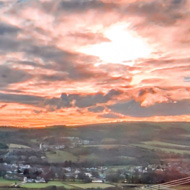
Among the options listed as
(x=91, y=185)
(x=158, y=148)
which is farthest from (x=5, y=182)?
Result: (x=158, y=148)

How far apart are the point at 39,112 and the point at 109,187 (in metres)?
1.32

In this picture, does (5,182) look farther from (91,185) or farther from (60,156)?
(91,185)

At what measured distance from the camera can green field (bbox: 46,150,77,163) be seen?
23.0 ft

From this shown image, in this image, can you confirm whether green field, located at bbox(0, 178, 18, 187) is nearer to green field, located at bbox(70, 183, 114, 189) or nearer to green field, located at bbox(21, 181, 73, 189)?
green field, located at bbox(21, 181, 73, 189)

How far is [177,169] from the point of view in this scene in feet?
22.9

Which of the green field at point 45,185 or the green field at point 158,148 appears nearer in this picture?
the green field at point 45,185

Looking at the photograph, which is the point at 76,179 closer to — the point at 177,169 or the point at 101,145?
the point at 101,145

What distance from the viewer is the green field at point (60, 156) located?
7.00m

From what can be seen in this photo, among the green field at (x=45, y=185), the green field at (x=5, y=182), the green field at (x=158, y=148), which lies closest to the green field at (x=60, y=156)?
the green field at (x=45, y=185)

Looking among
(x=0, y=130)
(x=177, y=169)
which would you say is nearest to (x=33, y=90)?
(x=0, y=130)

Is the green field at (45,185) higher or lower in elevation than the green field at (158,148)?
lower

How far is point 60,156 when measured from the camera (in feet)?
23.0

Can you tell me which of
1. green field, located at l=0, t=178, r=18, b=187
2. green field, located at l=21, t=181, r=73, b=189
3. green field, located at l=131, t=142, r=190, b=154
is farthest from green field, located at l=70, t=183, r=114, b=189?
green field, located at l=0, t=178, r=18, b=187

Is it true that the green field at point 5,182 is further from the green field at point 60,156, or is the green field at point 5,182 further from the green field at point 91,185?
→ the green field at point 91,185
